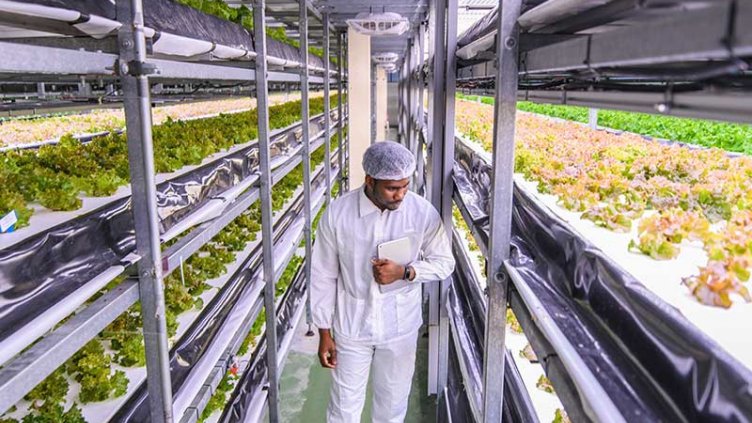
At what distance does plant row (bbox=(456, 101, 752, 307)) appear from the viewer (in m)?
1.26

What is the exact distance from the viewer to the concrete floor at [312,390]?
14.0ft

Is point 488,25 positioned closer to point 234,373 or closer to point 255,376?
point 234,373

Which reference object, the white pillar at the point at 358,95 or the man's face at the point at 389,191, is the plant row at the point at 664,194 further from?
the white pillar at the point at 358,95

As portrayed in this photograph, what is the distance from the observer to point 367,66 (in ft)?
27.5

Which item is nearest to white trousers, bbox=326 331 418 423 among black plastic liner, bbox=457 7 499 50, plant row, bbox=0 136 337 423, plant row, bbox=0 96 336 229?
plant row, bbox=0 136 337 423

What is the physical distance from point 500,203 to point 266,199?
2.22 meters

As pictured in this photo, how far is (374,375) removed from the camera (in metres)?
3.26

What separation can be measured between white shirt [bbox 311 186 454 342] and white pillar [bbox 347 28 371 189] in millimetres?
5560

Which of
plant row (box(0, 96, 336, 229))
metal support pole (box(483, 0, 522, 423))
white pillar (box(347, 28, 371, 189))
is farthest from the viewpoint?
white pillar (box(347, 28, 371, 189))

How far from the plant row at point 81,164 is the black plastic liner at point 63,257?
0.16 meters

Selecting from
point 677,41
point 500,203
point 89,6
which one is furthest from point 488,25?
point 677,41

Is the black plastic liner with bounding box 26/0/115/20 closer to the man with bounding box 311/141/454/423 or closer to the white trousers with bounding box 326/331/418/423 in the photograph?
the man with bounding box 311/141/454/423

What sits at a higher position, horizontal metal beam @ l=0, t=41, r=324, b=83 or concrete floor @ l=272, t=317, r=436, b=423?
horizontal metal beam @ l=0, t=41, r=324, b=83

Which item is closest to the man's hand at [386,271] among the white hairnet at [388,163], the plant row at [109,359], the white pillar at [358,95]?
the white hairnet at [388,163]
